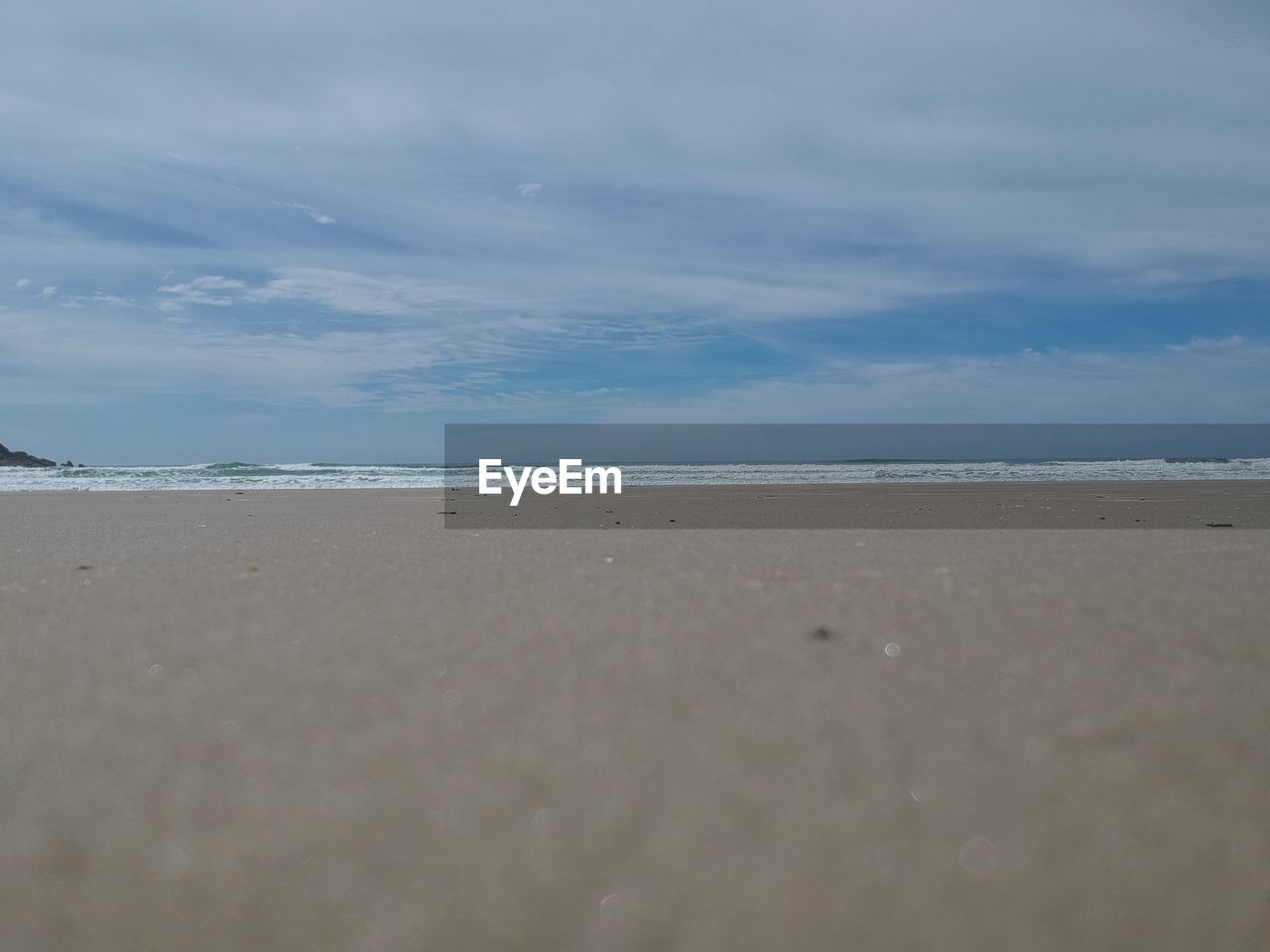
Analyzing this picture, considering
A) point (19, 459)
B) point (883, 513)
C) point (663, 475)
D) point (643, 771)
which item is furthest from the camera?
point (19, 459)

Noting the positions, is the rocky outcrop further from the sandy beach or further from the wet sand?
the sandy beach

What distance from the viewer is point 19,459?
1076 inches

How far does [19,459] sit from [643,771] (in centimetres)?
3196

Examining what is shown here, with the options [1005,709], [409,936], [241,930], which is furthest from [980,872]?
[241,930]

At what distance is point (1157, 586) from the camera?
2570 millimetres

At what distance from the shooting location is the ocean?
1747 cm

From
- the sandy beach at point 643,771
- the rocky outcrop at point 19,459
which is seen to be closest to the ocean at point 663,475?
the rocky outcrop at point 19,459

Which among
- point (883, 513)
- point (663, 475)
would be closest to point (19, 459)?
point (663, 475)

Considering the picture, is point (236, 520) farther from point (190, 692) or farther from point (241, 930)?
point (241, 930)

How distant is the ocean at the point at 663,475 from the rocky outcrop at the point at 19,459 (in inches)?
187

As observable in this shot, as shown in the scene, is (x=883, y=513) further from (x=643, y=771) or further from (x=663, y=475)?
(x=663, y=475)

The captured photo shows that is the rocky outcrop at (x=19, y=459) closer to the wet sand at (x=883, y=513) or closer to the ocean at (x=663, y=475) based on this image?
the ocean at (x=663, y=475)

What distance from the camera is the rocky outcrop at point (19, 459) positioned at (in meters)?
26.7

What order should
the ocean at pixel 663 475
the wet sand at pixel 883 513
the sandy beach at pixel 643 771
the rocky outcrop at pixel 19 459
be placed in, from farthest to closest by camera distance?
the rocky outcrop at pixel 19 459
the ocean at pixel 663 475
the wet sand at pixel 883 513
the sandy beach at pixel 643 771
